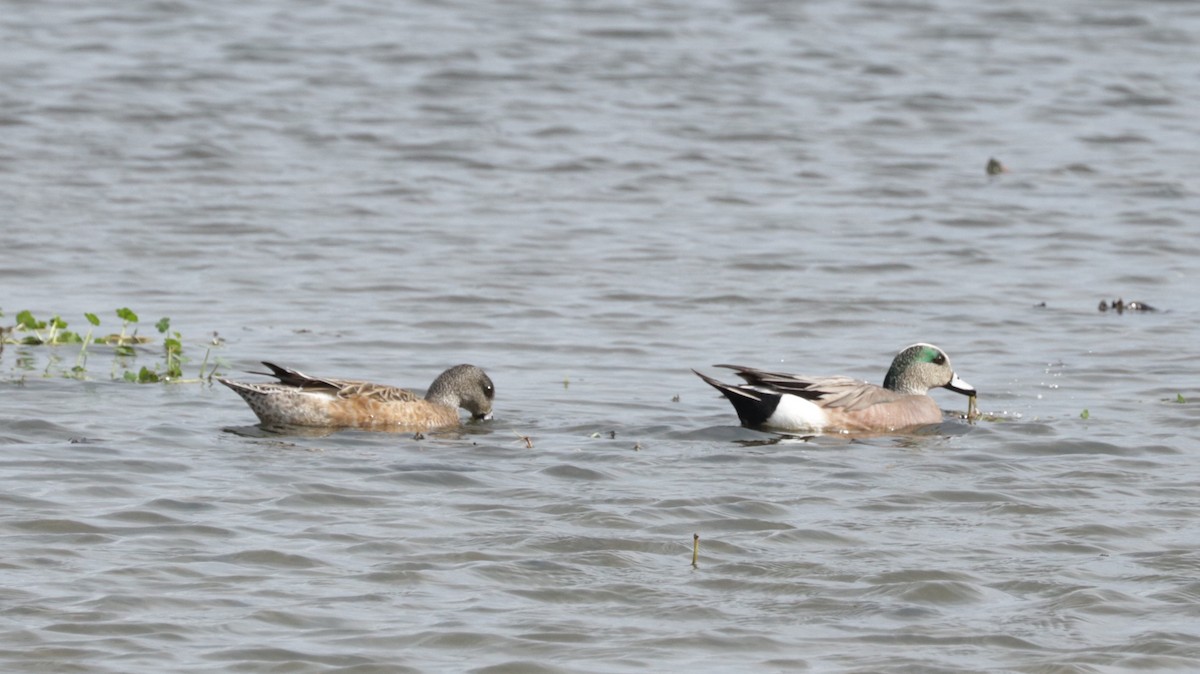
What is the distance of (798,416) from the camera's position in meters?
10.5

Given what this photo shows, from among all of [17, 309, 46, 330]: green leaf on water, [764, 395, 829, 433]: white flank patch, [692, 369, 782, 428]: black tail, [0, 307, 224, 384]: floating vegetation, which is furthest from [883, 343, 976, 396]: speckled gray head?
[17, 309, 46, 330]: green leaf on water

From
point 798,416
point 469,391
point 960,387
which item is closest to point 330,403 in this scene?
point 469,391

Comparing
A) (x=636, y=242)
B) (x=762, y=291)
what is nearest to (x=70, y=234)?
(x=636, y=242)

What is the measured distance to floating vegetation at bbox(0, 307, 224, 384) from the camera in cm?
1089

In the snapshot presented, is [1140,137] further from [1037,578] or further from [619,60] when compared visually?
[1037,578]

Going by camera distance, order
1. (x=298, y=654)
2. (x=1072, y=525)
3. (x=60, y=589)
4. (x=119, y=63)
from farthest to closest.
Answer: (x=119, y=63) → (x=1072, y=525) → (x=60, y=589) → (x=298, y=654)

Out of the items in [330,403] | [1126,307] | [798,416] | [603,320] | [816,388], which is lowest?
[330,403]

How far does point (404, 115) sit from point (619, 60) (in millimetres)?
3915

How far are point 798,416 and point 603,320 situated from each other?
299cm

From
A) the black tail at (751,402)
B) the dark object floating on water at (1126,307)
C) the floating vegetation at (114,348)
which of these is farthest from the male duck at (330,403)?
the dark object floating on water at (1126,307)

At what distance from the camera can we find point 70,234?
49.8 feet

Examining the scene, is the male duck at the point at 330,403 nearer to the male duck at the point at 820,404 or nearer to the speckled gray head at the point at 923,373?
the male duck at the point at 820,404

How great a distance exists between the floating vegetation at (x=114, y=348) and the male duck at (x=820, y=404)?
292cm

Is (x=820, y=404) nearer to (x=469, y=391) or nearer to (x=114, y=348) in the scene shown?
(x=469, y=391)
